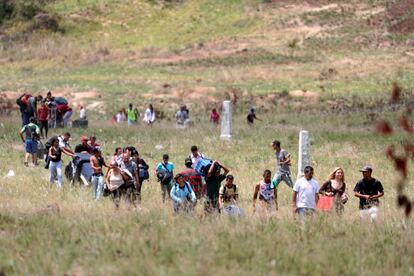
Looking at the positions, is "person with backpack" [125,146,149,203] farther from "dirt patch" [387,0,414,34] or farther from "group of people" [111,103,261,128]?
"dirt patch" [387,0,414,34]

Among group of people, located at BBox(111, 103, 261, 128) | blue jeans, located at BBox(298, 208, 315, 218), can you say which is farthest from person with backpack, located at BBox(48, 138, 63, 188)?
group of people, located at BBox(111, 103, 261, 128)

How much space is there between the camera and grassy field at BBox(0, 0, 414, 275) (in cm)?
1116

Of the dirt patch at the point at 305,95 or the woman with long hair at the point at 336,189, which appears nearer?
the woman with long hair at the point at 336,189

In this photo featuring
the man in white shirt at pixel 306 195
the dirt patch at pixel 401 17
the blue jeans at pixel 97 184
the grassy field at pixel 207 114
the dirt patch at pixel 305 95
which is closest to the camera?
the grassy field at pixel 207 114

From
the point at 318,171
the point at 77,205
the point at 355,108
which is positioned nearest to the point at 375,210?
the point at 77,205

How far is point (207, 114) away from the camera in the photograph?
40.3 metres

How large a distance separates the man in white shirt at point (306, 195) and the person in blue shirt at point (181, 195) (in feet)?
5.23

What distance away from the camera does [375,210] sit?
49.2 feet

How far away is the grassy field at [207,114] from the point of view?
440 inches

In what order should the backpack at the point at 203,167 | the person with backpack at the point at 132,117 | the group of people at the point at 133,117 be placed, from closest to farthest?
the backpack at the point at 203,167, the group of people at the point at 133,117, the person with backpack at the point at 132,117

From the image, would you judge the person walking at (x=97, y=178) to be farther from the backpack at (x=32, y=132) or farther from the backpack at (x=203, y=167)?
the backpack at (x=32, y=132)

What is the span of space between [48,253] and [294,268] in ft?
8.95

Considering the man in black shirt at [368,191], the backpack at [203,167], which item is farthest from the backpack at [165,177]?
the man in black shirt at [368,191]

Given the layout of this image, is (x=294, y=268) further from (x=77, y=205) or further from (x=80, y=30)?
(x=80, y=30)
